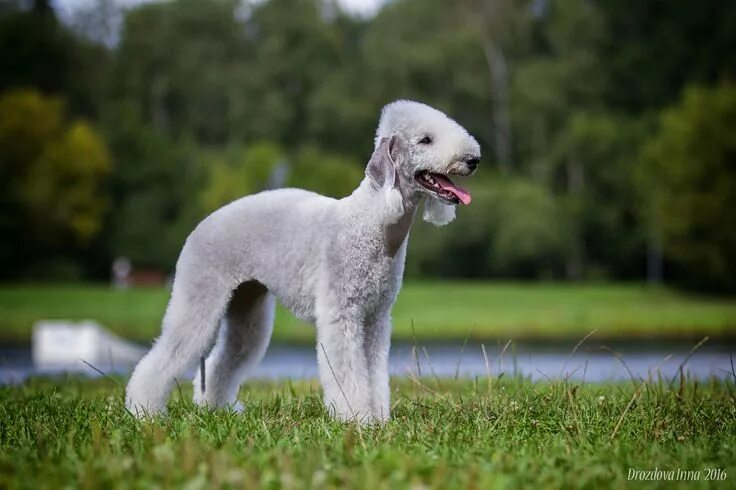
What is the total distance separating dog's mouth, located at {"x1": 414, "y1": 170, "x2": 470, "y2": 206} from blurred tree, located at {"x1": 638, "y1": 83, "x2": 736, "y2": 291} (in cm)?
2990

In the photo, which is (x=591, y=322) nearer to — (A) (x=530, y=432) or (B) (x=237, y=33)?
(A) (x=530, y=432)

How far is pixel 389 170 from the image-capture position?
5.17 meters

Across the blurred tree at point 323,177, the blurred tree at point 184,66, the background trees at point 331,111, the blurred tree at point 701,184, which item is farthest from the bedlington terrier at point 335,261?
the blurred tree at point 184,66

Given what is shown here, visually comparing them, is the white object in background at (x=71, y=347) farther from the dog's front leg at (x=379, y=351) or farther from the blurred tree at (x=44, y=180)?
the blurred tree at (x=44, y=180)

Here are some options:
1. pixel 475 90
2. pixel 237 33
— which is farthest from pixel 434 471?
pixel 237 33

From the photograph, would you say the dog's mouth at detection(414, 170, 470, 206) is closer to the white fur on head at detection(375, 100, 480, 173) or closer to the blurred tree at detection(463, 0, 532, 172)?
the white fur on head at detection(375, 100, 480, 173)

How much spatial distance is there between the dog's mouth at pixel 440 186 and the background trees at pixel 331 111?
32.9 m

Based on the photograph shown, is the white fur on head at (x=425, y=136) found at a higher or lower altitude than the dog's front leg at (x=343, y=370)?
higher

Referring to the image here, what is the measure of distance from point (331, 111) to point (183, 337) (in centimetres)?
4360

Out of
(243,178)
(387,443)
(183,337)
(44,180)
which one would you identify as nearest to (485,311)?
(243,178)

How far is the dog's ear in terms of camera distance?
17.0ft

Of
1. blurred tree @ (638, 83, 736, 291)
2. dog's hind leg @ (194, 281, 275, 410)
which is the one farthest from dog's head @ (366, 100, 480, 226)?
blurred tree @ (638, 83, 736, 291)

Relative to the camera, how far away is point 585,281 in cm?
4484

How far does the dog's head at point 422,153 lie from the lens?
16.5ft
